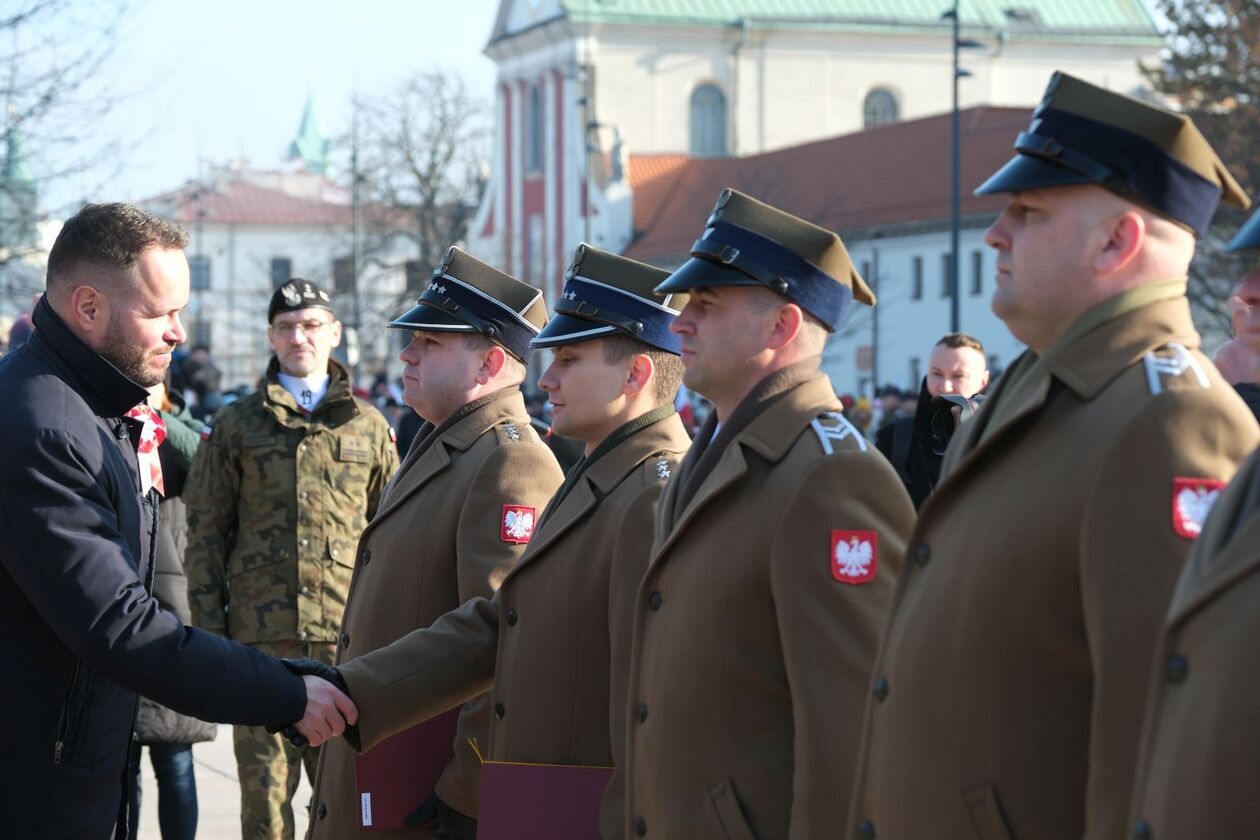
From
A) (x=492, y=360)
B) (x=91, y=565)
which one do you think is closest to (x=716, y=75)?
(x=492, y=360)

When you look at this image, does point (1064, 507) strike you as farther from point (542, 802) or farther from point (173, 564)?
point (173, 564)

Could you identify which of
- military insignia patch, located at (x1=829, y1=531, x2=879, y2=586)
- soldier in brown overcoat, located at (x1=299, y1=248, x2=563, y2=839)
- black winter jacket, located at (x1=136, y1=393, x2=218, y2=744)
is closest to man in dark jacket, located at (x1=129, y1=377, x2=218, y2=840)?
black winter jacket, located at (x1=136, y1=393, x2=218, y2=744)

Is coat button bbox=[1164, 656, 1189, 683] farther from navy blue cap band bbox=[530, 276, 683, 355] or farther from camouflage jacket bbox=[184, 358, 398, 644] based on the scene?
camouflage jacket bbox=[184, 358, 398, 644]

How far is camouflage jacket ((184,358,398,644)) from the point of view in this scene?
7.86 metres

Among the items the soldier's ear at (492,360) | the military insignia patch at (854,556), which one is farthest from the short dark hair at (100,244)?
the military insignia patch at (854,556)

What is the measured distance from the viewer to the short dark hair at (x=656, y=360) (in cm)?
509

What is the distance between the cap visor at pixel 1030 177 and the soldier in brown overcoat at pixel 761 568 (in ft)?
2.60

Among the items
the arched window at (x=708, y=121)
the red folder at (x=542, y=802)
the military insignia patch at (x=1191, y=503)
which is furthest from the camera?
the arched window at (x=708, y=121)

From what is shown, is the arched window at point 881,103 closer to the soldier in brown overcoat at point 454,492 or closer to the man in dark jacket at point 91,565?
the soldier in brown overcoat at point 454,492

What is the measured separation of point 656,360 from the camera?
5.13 metres

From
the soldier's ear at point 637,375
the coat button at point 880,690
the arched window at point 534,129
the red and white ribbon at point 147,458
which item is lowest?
the coat button at point 880,690

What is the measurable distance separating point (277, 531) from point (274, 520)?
0.05 meters

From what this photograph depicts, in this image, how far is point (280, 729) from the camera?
4863mm

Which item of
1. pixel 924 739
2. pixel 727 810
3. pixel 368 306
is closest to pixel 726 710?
pixel 727 810
